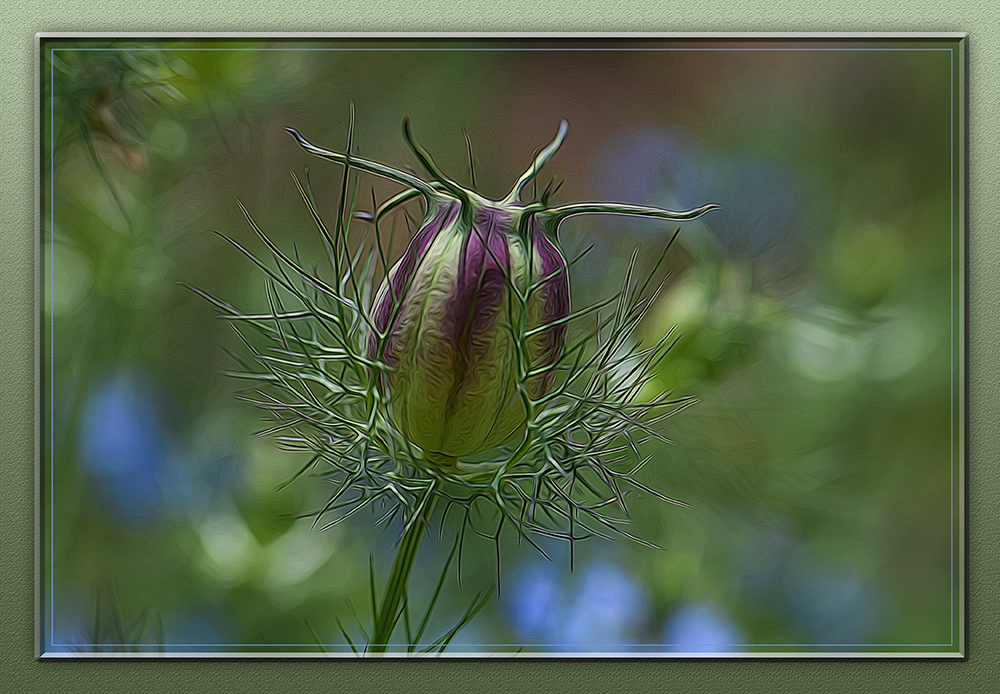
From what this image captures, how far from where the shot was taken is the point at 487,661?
1409mm

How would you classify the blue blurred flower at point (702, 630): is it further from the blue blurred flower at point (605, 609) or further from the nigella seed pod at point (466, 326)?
the nigella seed pod at point (466, 326)

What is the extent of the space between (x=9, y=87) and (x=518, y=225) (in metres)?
Answer: 1.00

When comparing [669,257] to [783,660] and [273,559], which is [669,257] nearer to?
[783,660]

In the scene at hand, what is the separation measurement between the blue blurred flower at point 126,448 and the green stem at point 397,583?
0.46 meters

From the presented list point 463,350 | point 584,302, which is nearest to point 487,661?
point 463,350

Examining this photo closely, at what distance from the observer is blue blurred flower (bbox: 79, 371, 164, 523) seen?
1394 mm

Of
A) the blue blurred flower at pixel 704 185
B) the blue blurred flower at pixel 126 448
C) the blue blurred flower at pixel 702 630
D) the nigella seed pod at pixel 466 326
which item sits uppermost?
the blue blurred flower at pixel 704 185

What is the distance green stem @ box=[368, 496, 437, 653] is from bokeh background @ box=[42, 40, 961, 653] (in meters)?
0.03

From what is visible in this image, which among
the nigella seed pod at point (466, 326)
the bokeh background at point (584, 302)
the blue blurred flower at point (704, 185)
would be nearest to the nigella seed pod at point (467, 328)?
the nigella seed pod at point (466, 326)

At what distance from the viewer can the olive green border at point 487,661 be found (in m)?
1.40

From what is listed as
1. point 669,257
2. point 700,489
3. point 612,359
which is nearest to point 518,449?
point 612,359

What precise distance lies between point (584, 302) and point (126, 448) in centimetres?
90

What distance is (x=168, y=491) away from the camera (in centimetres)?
139

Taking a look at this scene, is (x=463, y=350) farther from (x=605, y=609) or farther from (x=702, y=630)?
(x=702, y=630)
